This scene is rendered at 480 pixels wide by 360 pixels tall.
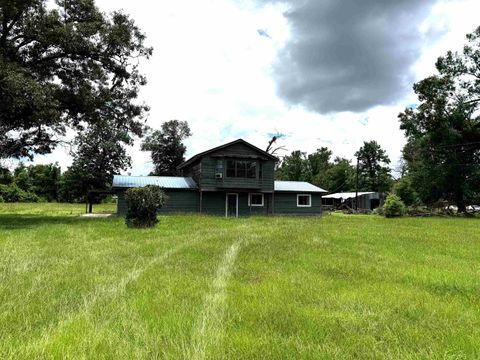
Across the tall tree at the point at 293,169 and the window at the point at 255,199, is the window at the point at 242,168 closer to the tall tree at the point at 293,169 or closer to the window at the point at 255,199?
the window at the point at 255,199

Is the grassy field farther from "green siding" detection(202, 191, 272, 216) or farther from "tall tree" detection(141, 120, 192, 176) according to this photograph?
"tall tree" detection(141, 120, 192, 176)

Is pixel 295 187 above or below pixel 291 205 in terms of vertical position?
above

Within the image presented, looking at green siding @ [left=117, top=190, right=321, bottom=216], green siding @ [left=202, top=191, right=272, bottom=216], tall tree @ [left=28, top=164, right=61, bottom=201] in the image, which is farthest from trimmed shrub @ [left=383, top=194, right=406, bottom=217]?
tall tree @ [left=28, top=164, right=61, bottom=201]

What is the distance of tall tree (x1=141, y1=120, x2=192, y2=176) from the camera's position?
182 feet

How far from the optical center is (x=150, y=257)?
9359 millimetres

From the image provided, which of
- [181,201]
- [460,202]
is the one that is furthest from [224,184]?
[460,202]

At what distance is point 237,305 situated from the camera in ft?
16.8

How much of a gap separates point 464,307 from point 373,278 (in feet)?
6.31

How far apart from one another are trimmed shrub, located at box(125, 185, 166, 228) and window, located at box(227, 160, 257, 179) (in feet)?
45.3

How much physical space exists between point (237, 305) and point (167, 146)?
5206cm

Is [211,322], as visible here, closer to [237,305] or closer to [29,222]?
[237,305]

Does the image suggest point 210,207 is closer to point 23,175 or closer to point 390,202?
point 390,202

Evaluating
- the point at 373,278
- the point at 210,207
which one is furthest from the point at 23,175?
the point at 373,278

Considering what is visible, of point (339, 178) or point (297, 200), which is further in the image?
point (339, 178)
